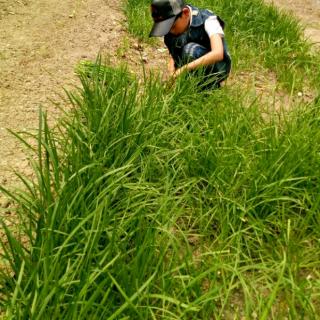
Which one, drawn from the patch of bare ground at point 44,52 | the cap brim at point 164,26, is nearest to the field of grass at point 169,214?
the cap brim at point 164,26

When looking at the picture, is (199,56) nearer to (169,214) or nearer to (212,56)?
(212,56)

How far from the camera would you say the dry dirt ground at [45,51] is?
94.4 inches

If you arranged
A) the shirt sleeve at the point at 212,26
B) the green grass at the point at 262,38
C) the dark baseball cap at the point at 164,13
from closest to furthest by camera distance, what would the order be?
the dark baseball cap at the point at 164,13, the shirt sleeve at the point at 212,26, the green grass at the point at 262,38

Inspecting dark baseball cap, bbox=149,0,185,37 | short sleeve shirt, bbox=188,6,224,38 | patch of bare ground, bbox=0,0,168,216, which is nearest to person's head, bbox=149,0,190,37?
dark baseball cap, bbox=149,0,185,37

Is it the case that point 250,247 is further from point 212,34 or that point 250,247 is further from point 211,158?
point 212,34

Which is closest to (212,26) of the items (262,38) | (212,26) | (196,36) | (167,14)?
(212,26)

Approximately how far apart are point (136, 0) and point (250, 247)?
3.30 m

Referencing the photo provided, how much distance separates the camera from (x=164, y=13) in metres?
2.40

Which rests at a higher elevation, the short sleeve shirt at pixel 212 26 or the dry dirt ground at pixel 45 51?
the short sleeve shirt at pixel 212 26

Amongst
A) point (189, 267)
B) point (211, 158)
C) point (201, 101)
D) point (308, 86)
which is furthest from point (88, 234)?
point (308, 86)

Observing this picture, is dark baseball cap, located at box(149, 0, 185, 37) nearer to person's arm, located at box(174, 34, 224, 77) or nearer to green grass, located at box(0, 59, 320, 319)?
person's arm, located at box(174, 34, 224, 77)

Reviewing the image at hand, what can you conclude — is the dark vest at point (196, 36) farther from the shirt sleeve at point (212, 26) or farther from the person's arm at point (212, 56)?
the person's arm at point (212, 56)

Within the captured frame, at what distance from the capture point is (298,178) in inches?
64.9

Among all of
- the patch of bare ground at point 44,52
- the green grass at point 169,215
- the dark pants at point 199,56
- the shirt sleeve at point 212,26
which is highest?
the shirt sleeve at point 212,26
